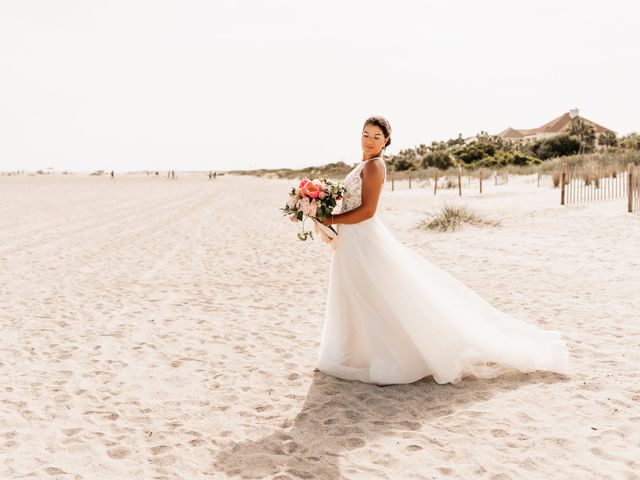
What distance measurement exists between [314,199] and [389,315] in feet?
3.67

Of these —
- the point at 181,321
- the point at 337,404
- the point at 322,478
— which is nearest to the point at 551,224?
the point at 181,321

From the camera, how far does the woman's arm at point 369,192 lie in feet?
15.1

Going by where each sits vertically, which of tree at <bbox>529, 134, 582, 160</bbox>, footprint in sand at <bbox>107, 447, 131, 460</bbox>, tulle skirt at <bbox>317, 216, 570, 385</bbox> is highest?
tree at <bbox>529, 134, 582, 160</bbox>

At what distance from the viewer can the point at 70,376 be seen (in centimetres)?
538

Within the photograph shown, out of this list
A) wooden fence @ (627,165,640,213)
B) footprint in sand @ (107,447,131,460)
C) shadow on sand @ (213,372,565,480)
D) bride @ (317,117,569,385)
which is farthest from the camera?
wooden fence @ (627,165,640,213)

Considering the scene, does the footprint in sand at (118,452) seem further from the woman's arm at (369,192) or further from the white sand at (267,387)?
the woman's arm at (369,192)

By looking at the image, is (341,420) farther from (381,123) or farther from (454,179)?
(454,179)

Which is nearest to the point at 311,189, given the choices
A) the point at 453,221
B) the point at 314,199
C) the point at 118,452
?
the point at 314,199

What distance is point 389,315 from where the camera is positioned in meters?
4.81

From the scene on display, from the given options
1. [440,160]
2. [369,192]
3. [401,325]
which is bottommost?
[401,325]

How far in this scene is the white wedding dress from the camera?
480 centimetres

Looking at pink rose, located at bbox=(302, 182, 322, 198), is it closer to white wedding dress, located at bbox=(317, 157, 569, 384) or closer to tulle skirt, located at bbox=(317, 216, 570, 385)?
white wedding dress, located at bbox=(317, 157, 569, 384)

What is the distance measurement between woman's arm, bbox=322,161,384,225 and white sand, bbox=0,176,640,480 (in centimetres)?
145

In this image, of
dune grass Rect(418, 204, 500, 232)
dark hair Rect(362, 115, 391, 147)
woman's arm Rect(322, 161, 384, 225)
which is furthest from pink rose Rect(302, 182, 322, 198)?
dune grass Rect(418, 204, 500, 232)
